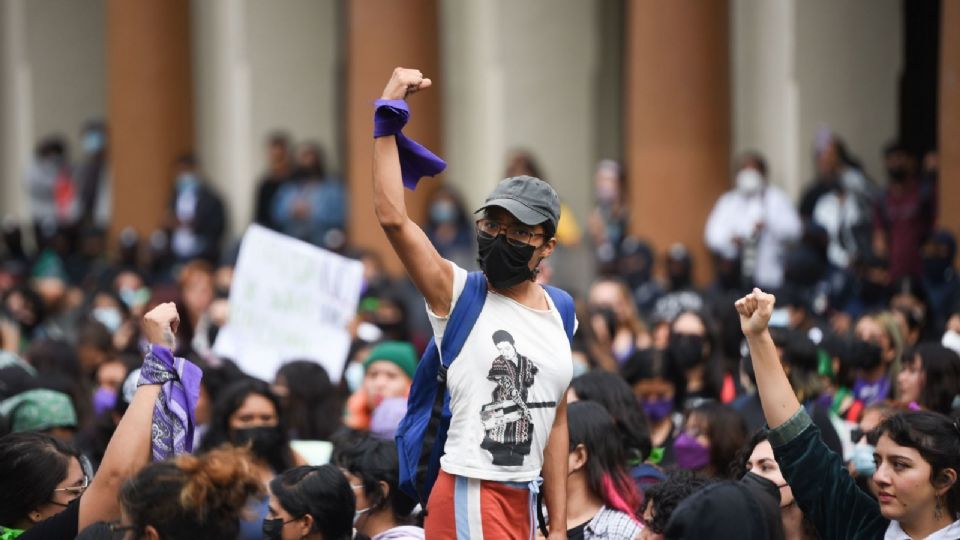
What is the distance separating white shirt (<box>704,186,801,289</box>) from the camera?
14.8 m

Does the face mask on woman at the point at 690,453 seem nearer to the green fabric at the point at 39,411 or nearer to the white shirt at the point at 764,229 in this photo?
the green fabric at the point at 39,411

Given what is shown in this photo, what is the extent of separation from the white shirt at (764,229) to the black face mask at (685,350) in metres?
5.34

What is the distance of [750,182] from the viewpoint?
15031 millimetres

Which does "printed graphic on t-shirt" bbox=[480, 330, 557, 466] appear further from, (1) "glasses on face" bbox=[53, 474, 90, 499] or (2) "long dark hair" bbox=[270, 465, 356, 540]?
(1) "glasses on face" bbox=[53, 474, 90, 499]

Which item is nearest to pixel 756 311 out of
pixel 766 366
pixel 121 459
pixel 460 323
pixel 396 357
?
pixel 766 366

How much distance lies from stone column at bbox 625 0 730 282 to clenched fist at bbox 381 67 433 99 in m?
10.8

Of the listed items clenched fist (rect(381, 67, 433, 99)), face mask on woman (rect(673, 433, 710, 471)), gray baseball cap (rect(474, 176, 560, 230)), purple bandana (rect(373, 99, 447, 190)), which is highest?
clenched fist (rect(381, 67, 433, 99))

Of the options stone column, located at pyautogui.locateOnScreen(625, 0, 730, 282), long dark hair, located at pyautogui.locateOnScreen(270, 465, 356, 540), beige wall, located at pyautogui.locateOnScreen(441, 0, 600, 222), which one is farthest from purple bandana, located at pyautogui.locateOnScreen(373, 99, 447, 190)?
beige wall, located at pyautogui.locateOnScreen(441, 0, 600, 222)

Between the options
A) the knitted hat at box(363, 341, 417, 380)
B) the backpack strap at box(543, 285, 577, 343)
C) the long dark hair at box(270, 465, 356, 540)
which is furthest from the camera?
the knitted hat at box(363, 341, 417, 380)

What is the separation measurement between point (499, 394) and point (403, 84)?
42.0 inches

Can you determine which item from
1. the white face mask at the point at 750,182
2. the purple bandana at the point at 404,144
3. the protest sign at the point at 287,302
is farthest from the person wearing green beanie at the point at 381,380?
the white face mask at the point at 750,182

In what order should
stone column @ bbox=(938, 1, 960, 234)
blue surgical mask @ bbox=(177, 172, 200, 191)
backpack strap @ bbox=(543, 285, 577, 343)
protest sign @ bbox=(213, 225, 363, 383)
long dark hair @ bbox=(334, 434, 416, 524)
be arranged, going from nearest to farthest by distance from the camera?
backpack strap @ bbox=(543, 285, 577, 343) → long dark hair @ bbox=(334, 434, 416, 524) → protest sign @ bbox=(213, 225, 363, 383) → stone column @ bbox=(938, 1, 960, 234) → blue surgical mask @ bbox=(177, 172, 200, 191)

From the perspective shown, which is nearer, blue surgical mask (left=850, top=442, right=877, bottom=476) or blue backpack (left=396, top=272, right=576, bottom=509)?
blue backpack (left=396, top=272, right=576, bottom=509)

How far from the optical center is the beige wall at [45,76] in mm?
24344
